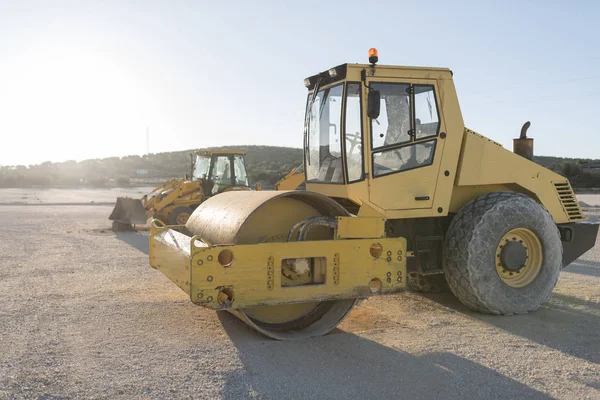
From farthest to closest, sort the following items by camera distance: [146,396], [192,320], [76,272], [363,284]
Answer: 1. [76,272]
2. [192,320]
3. [363,284]
4. [146,396]

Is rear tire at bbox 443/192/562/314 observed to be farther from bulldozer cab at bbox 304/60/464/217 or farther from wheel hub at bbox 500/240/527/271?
bulldozer cab at bbox 304/60/464/217

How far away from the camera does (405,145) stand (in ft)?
21.3

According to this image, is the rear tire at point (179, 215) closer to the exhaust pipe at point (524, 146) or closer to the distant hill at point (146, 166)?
the exhaust pipe at point (524, 146)

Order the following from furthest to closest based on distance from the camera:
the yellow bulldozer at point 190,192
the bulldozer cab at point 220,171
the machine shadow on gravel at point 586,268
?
the bulldozer cab at point 220,171 → the yellow bulldozer at point 190,192 → the machine shadow on gravel at point 586,268

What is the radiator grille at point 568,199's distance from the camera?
758cm

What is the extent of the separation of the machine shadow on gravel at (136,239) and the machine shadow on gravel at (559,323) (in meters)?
6.91

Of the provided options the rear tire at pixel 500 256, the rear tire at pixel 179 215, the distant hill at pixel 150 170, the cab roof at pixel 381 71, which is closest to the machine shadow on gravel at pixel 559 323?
the rear tire at pixel 500 256

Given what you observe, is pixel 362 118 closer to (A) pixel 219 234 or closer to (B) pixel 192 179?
(A) pixel 219 234

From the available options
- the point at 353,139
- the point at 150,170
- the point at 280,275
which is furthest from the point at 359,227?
the point at 150,170

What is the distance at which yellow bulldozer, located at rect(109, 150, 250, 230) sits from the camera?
16672mm

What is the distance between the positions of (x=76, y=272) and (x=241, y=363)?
17.1 feet

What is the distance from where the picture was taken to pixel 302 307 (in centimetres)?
596

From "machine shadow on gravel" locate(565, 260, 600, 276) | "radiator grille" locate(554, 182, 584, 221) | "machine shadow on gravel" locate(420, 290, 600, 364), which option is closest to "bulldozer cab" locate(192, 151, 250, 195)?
"machine shadow on gravel" locate(565, 260, 600, 276)

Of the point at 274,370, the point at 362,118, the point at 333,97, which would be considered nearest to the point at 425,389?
the point at 274,370
